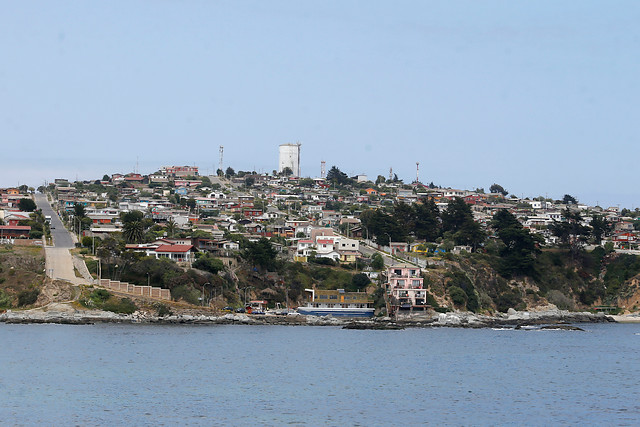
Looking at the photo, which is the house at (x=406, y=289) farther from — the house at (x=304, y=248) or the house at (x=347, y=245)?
the house at (x=304, y=248)

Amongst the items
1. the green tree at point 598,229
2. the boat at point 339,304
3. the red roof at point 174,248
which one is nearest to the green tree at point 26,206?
the red roof at point 174,248

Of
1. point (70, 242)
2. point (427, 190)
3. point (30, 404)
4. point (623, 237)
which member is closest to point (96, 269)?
point (70, 242)

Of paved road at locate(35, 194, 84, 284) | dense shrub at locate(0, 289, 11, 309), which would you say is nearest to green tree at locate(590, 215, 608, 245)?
A: paved road at locate(35, 194, 84, 284)

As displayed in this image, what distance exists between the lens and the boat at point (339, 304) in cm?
9018

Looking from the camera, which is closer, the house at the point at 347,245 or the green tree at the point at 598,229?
the house at the point at 347,245

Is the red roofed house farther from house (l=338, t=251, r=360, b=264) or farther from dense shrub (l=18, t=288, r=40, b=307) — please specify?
house (l=338, t=251, r=360, b=264)

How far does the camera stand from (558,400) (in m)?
45.9

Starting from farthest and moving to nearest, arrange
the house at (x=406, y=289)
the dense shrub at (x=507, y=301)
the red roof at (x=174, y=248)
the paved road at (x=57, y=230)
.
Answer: the dense shrub at (x=507, y=301) → the paved road at (x=57, y=230) → the house at (x=406, y=289) → the red roof at (x=174, y=248)

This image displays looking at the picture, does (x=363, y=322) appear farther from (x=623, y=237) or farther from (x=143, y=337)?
(x=623, y=237)

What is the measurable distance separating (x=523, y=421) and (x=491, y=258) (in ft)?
233

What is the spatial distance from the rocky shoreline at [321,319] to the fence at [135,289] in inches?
116

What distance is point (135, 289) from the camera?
8106cm

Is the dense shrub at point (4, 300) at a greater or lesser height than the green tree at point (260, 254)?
lesser

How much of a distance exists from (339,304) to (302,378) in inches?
1615
